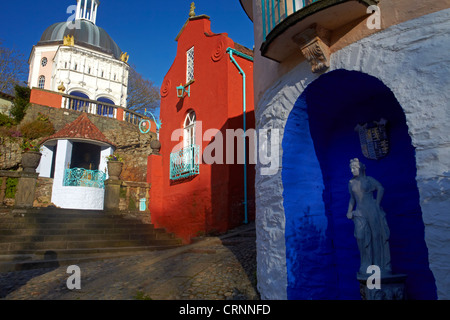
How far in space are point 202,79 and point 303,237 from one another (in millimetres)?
7543

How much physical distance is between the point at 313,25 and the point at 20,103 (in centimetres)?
1950

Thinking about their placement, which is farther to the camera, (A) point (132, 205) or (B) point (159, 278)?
(A) point (132, 205)

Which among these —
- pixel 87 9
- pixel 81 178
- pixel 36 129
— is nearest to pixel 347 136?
pixel 81 178

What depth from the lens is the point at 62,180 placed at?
41.8 feet

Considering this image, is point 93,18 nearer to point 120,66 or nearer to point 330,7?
point 120,66

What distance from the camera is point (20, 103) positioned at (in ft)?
59.5

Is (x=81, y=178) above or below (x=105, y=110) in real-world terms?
below

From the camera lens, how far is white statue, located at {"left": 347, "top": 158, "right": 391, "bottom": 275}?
3.34m

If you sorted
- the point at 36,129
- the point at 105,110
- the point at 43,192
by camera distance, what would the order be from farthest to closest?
the point at 105,110 → the point at 36,129 → the point at 43,192

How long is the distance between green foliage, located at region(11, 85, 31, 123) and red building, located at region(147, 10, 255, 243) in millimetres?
10802

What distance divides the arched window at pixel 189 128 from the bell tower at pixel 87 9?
109 feet

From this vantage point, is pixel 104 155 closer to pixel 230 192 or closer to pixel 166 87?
pixel 166 87

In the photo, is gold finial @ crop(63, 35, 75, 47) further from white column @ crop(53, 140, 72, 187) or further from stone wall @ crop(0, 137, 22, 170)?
white column @ crop(53, 140, 72, 187)
